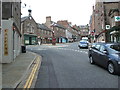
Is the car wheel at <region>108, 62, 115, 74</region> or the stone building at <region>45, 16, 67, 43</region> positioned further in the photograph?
the stone building at <region>45, 16, 67, 43</region>

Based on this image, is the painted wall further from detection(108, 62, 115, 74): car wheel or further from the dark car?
detection(108, 62, 115, 74): car wheel

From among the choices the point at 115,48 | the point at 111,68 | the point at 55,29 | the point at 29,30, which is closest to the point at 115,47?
the point at 115,48

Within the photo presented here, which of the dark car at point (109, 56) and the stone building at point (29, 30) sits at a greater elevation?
the stone building at point (29, 30)

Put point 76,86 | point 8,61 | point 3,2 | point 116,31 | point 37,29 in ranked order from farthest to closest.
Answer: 1. point 37,29
2. point 116,31
3. point 3,2
4. point 8,61
5. point 76,86

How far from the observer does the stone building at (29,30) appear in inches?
2018

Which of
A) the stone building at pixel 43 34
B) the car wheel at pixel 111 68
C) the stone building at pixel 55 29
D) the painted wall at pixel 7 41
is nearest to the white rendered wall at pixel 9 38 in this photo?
the painted wall at pixel 7 41

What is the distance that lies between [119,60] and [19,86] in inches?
183

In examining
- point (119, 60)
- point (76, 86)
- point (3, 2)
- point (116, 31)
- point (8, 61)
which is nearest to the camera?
point (76, 86)

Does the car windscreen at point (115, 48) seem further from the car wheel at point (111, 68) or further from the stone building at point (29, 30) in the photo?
the stone building at point (29, 30)

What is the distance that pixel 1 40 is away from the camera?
1295 cm

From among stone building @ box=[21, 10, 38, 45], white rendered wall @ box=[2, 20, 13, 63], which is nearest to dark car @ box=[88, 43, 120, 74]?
white rendered wall @ box=[2, 20, 13, 63]

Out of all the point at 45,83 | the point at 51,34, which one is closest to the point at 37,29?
the point at 51,34

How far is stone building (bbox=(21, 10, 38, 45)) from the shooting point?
5126cm

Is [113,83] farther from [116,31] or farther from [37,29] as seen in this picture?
[37,29]
